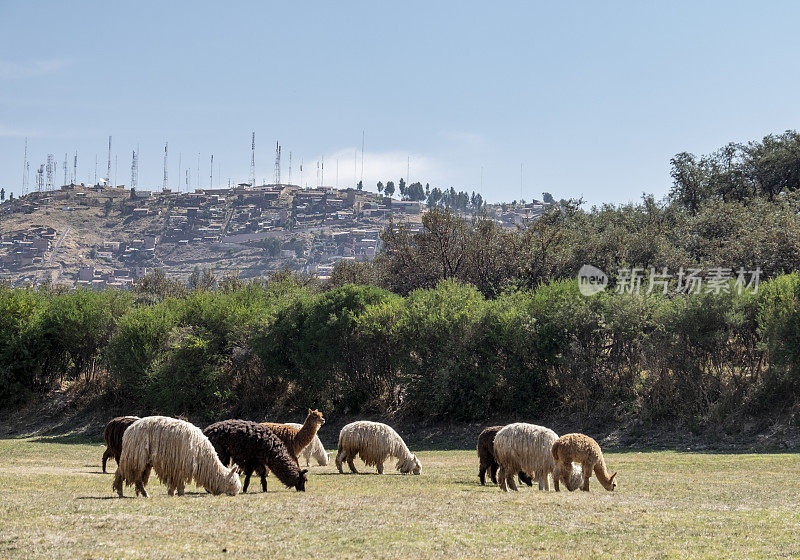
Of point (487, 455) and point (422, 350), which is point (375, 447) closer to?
point (487, 455)

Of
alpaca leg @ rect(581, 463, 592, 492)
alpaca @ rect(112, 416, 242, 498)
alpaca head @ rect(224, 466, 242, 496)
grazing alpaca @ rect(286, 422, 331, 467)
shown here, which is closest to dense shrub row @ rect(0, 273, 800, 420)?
grazing alpaca @ rect(286, 422, 331, 467)

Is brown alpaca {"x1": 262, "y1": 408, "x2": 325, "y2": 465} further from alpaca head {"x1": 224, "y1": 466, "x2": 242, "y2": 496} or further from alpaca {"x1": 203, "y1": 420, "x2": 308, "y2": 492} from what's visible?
alpaca head {"x1": 224, "y1": 466, "x2": 242, "y2": 496}

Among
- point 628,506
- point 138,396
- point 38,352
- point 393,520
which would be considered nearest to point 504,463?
point 628,506

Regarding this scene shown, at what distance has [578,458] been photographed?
62.4 feet

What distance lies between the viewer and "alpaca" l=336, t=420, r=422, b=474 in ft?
80.3

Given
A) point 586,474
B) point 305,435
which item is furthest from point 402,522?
point 305,435

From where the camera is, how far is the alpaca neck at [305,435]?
857 inches

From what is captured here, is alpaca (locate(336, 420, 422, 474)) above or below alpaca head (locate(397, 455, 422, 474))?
above

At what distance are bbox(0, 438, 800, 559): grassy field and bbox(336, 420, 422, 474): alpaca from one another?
3.18 meters

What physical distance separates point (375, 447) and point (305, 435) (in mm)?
3246

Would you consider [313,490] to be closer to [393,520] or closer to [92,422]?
[393,520]

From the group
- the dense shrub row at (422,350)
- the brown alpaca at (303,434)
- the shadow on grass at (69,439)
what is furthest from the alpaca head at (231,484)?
the shadow on grass at (69,439)

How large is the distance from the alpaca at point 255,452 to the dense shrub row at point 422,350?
873 inches

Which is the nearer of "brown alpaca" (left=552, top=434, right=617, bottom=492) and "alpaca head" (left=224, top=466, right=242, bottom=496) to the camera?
"alpaca head" (left=224, top=466, right=242, bottom=496)
